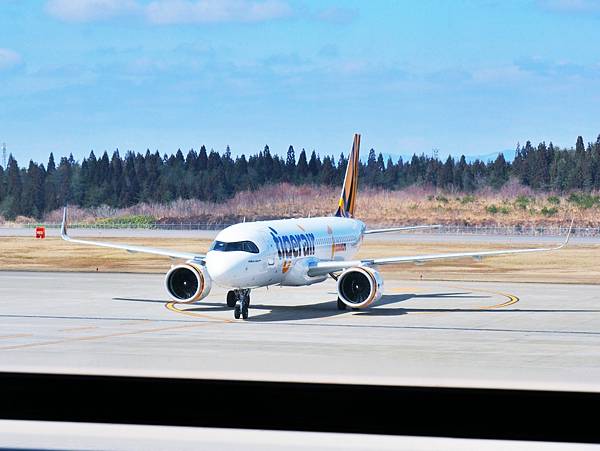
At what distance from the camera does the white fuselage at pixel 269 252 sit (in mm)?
36125

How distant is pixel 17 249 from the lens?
308ft

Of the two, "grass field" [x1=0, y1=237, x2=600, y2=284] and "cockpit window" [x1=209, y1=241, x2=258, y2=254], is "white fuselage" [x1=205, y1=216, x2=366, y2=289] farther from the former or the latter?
"grass field" [x1=0, y1=237, x2=600, y2=284]

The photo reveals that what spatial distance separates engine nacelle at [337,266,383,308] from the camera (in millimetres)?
39656

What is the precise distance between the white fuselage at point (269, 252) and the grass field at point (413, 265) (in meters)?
19.1

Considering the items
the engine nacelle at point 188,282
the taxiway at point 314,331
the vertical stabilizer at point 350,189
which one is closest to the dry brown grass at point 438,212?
the vertical stabilizer at point 350,189

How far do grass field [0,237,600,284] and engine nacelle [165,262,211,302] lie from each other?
25.8 meters

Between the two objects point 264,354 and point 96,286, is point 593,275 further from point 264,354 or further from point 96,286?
point 264,354

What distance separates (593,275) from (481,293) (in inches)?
666

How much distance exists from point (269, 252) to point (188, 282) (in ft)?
15.2

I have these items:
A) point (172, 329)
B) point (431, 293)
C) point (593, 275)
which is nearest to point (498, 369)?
point (172, 329)

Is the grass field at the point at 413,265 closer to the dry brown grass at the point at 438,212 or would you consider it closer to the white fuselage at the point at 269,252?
the white fuselage at the point at 269,252

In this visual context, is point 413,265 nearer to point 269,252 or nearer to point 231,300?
point 231,300

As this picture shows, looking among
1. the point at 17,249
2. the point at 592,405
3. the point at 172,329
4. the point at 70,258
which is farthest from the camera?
the point at 17,249

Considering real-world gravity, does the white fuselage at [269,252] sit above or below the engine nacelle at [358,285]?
above
